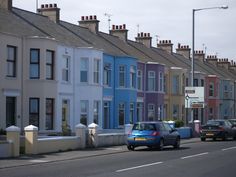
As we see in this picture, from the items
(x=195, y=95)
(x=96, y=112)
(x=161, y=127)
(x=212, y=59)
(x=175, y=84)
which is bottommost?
(x=161, y=127)

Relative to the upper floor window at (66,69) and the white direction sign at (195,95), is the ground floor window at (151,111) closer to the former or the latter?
the white direction sign at (195,95)

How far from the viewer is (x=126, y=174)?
53.8ft

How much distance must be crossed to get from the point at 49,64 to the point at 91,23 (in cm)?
1354

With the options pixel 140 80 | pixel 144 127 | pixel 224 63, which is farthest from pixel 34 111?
pixel 224 63

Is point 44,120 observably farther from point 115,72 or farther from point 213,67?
point 213,67

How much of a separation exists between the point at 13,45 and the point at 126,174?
59.0 ft

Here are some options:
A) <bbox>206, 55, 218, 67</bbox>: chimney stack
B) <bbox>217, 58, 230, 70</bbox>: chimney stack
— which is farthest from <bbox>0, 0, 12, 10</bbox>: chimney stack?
<bbox>217, 58, 230, 70</bbox>: chimney stack

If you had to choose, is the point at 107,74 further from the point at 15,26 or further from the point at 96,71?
the point at 15,26

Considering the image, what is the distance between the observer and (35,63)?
111 feet

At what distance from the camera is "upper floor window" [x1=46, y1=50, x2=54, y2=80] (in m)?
34.6

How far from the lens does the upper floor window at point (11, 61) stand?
106 feet

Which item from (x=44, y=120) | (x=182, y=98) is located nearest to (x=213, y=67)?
(x=182, y=98)

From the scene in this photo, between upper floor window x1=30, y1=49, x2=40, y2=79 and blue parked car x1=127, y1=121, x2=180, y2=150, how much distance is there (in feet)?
28.6

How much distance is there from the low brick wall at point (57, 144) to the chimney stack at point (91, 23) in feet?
67.8
